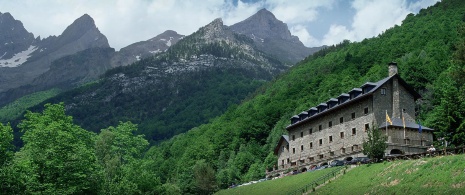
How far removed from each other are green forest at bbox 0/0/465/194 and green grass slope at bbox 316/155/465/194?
9.22m

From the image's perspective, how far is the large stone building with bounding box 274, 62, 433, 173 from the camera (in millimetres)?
63500

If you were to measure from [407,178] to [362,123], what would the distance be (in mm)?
25688

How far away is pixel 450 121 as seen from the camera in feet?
197

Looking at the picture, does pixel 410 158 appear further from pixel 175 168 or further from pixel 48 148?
pixel 175 168

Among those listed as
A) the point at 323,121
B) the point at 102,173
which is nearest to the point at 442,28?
the point at 323,121

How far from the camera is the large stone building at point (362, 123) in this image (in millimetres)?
63500

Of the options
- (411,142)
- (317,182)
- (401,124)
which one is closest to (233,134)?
(401,124)

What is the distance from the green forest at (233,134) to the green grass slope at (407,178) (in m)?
9.22

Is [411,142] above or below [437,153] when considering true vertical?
above

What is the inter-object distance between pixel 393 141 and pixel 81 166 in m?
36.6

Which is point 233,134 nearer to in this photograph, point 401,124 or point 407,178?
point 401,124

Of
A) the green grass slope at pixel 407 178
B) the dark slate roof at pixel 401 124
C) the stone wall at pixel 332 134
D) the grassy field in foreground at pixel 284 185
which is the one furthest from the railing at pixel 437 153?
the stone wall at pixel 332 134

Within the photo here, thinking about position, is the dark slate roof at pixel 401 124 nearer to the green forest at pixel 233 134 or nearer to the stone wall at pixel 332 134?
the stone wall at pixel 332 134

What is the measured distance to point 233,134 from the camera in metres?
130
